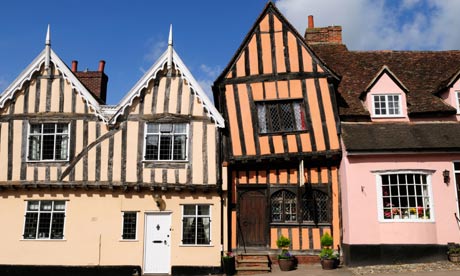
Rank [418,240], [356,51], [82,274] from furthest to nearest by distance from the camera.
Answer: [356,51], [82,274], [418,240]

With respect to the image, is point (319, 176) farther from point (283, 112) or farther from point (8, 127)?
point (8, 127)

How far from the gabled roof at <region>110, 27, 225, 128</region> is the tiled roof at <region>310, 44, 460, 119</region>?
486cm

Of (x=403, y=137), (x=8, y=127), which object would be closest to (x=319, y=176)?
(x=403, y=137)

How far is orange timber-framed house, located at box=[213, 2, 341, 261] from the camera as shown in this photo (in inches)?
555

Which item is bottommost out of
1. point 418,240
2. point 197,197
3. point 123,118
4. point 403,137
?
point 418,240

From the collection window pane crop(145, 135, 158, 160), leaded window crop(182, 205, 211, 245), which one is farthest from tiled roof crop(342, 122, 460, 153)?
window pane crop(145, 135, 158, 160)

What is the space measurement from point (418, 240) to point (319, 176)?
12.5 feet

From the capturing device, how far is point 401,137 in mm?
13688

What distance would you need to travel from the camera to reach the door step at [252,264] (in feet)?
43.8

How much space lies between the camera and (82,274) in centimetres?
1362

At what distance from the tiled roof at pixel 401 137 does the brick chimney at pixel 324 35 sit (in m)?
6.76

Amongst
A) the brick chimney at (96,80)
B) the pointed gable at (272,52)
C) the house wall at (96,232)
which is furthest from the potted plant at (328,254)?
the brick chimney at (96,80)

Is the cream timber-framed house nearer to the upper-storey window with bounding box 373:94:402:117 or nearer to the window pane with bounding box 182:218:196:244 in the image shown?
the window pane with bounding box 182:218:196:244

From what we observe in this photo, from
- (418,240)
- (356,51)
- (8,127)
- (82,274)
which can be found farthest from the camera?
(356,51)
